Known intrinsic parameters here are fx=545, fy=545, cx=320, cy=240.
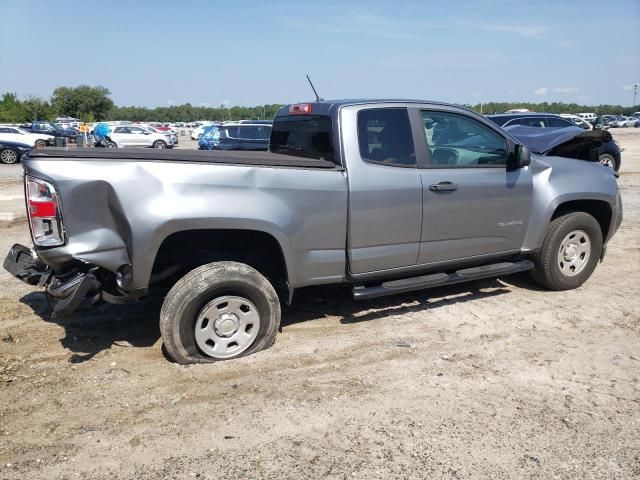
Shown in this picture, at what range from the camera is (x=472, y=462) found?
9.39ft

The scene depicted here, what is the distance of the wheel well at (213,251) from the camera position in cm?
402

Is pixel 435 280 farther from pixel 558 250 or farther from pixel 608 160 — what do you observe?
pixel 608 160

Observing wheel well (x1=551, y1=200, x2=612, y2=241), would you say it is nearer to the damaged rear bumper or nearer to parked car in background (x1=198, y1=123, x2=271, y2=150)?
the damaged rear bumper

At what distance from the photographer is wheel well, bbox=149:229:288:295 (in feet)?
13.2

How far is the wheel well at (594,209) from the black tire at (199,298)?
10.5 ft

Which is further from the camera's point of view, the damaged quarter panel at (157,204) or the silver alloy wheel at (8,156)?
the silver alloy wheel at (8,156)

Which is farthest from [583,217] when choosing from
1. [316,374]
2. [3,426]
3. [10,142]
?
[10,142]

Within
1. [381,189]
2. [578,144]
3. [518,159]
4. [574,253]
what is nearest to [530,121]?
[578,144]

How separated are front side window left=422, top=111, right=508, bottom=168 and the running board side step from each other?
0.95m

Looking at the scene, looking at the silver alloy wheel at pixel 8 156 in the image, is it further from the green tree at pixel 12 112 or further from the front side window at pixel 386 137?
the green tree at pixel 12 112

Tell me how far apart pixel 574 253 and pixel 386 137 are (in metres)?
2.55

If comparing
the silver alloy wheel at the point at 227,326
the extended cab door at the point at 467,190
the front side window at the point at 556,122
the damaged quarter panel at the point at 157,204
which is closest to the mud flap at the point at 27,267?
the damaged quarter panel at the point at 157,204

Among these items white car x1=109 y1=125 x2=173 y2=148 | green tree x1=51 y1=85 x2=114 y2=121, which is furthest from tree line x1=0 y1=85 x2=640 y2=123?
white car x1=109 y1=125 x2=173 y2=148

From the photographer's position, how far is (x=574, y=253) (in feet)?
18.4
